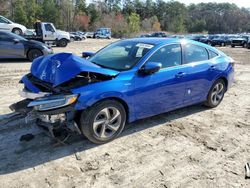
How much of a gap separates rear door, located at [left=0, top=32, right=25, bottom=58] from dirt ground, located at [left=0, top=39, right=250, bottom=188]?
7510mm

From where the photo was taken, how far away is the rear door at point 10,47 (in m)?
12.3

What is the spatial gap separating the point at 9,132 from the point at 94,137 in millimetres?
1552

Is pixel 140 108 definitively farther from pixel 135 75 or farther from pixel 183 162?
pixel 183 162

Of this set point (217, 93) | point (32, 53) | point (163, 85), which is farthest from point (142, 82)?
point (32, 53)

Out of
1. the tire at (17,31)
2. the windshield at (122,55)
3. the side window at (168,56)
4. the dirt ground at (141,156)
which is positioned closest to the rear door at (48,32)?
the tire at (17,31)

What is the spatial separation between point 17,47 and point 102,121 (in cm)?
961

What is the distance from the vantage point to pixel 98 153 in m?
4.20

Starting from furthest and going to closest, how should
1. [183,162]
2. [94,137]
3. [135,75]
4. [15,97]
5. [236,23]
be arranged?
[236,23]
[15,97]
[135,75]
[94,137]
[183,162]

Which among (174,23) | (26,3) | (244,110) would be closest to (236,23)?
(174,23)

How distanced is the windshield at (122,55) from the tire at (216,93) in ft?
6.39

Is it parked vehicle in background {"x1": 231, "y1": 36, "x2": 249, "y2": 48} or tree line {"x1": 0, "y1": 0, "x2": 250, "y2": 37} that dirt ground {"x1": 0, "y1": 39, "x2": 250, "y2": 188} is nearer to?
parked vehicle in background {"x1": 231, "y1": 36, "x2": 249, "y2": 48}

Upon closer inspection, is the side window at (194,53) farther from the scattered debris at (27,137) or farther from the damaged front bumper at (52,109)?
the scattered debris at (27,137)

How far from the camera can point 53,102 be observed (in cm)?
396

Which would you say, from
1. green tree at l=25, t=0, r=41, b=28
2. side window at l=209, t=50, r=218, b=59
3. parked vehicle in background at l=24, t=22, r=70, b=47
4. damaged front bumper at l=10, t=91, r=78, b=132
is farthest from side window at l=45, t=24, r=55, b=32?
green tree at l=25, t=0, r=41, b=28
